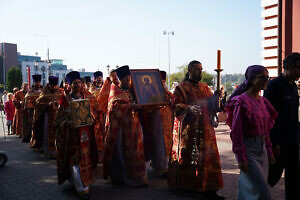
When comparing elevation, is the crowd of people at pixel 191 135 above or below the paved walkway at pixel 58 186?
above

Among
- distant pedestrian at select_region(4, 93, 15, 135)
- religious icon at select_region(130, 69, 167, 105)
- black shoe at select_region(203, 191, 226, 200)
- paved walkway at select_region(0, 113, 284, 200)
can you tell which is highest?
religious icon at select_region(130, 69, 167, 105)

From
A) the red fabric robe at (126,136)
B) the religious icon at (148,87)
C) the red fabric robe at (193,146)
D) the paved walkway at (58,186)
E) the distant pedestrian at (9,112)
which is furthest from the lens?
the distant pedestrian at (9,112)

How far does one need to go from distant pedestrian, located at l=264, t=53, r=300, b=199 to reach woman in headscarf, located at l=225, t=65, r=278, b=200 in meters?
0.47

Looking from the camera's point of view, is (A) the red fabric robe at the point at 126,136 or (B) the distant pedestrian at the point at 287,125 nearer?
(B) the distant pedestrian at the point at 287,125

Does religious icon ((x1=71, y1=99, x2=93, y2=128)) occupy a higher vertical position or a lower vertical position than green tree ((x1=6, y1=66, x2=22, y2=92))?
lower

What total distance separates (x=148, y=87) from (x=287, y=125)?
256 cm

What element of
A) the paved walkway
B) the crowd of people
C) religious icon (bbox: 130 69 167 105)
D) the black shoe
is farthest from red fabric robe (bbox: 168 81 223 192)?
religious icon (bbox: 130 69 167 105)

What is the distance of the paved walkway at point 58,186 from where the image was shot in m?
5.25

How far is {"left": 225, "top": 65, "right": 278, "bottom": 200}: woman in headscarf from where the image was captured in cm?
350

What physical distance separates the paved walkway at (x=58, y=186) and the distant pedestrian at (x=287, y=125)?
35.6 inches

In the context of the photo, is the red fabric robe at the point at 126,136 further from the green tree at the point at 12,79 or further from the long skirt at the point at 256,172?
the green tree at the point at 12,79

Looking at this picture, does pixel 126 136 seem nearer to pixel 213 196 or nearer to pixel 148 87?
pixel 148 87

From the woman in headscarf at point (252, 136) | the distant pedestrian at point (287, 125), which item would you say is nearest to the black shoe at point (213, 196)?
Result: the distant pedestrian at point (287, 125)

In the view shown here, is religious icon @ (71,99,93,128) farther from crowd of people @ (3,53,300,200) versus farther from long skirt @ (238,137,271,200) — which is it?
long skirt @ (238,137,271,200)
